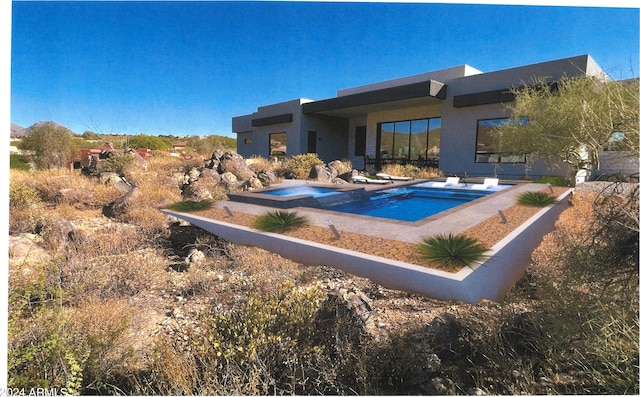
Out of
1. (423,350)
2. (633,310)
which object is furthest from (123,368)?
(633,310)

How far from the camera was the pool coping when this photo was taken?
3.14m

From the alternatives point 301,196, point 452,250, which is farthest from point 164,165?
point 452,250

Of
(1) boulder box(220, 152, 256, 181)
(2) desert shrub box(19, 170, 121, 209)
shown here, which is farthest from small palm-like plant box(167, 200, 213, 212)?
(1) boulder box(220, 152, 256, 181)

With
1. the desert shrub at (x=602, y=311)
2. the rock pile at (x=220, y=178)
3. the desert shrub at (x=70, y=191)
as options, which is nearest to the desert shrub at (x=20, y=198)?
the desert shrub at (x=70, y=191)

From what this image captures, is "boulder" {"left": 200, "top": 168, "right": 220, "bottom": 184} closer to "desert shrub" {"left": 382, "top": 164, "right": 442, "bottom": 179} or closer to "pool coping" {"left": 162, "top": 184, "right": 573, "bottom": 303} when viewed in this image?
"pool coping" {"left": 162, "top": 184, "right": 573, "bottom": 303}

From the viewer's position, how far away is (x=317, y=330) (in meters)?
2.63

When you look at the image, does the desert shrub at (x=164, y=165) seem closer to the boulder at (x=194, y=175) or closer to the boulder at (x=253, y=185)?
the boulder at (x=194, y=175)

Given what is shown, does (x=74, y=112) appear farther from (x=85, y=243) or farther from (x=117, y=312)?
(x=117, y=312)

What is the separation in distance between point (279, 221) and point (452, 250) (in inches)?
108

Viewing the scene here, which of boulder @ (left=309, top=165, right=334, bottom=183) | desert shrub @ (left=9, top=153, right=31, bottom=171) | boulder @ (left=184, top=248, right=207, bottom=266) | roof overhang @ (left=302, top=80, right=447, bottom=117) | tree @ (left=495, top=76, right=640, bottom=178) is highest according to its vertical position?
roof overhang @ (left=302, top=80, right=447, bottom=117)

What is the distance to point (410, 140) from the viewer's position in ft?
53.8

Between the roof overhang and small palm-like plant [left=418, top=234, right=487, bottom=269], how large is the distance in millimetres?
10663

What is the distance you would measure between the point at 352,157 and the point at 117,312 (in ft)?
57.7

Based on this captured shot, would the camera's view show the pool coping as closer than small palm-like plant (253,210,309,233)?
Yes
